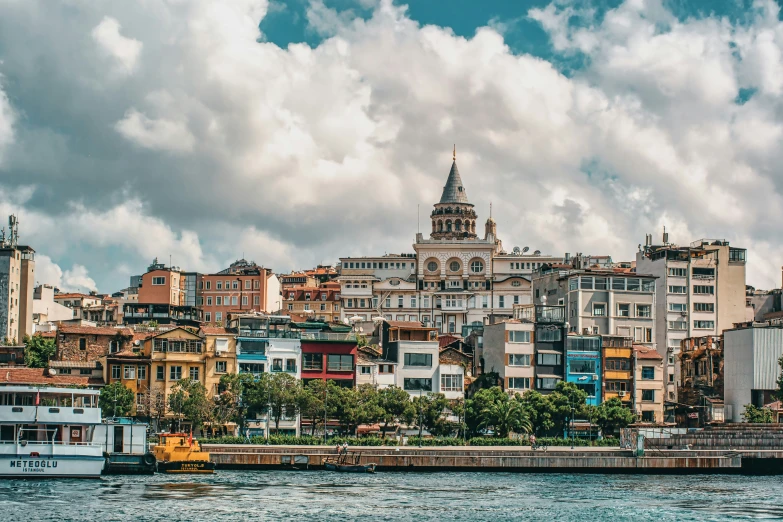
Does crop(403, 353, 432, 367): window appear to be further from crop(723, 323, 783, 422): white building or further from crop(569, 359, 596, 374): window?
crop(723, 323, 783, 422): white building

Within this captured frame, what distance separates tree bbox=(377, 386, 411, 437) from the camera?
9625 centimetres

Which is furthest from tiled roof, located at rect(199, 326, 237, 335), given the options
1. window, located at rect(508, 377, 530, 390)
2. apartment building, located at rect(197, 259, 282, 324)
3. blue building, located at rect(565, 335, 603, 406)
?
apartment building, located at rect(197, 259, 282, 324)

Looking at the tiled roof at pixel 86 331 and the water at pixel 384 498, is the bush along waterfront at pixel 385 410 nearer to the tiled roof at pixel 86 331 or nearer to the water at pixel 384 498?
the tiled roof at pixel 86 331

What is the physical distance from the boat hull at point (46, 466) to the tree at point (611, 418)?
4178cm

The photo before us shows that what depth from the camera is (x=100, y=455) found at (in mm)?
74062

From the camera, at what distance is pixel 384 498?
225ft

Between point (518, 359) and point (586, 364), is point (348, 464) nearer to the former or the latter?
point (518, 359)

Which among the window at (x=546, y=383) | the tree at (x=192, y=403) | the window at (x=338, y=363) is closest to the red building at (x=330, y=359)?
the window at (x=338, y=363)

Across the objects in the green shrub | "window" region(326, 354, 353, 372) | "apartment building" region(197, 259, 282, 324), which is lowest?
the green shrub

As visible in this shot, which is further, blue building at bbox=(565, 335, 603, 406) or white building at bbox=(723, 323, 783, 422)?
white building at bbox=(723, 323, 783, 422)

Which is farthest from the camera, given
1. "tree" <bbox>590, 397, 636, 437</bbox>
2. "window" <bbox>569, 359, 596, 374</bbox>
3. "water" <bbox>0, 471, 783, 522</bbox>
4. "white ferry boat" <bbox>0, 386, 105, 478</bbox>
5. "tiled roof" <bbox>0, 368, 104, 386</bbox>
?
"window" <bbox>569, 359, 596, 374</bbox>

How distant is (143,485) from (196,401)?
69.7ft

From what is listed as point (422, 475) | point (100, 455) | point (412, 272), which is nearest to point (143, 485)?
point (100, 455)

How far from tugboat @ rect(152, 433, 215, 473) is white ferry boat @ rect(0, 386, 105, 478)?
4.37 meters
